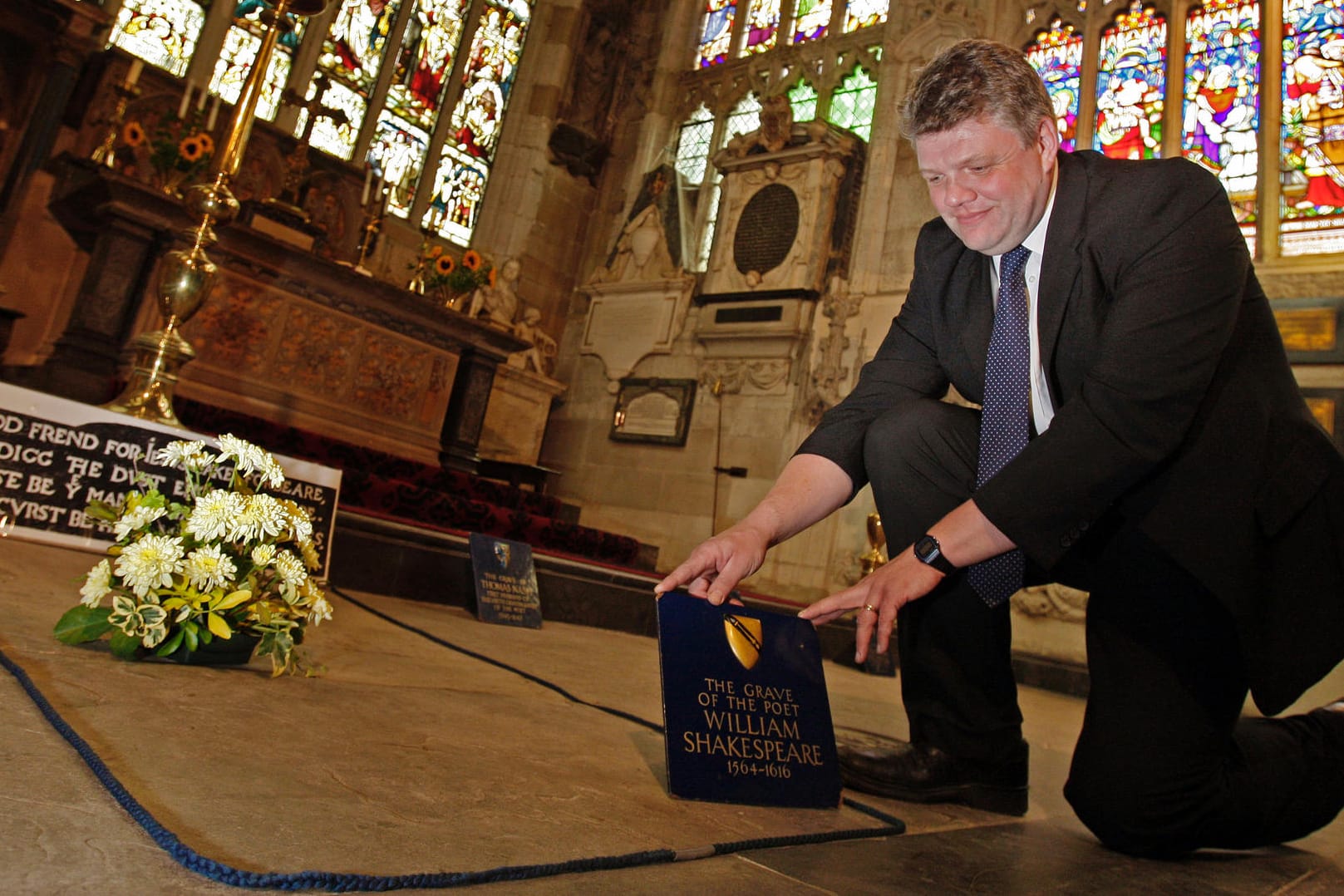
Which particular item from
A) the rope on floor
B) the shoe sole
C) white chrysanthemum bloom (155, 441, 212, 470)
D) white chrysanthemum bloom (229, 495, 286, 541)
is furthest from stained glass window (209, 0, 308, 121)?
the shoe sole

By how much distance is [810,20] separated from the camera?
10727 mm

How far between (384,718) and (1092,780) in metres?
1.06

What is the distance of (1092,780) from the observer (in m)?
1.37

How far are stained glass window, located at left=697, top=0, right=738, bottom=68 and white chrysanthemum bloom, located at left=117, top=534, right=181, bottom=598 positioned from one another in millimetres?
10927

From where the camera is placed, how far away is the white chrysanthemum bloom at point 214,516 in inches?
59.1

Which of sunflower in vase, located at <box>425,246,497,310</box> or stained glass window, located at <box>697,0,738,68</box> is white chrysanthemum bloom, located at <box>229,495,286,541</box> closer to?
sunflower in vase, located at <box>425,246,497,310</box>

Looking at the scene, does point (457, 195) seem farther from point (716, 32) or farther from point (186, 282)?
point (186, 282)

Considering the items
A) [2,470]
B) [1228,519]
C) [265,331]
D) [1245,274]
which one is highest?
[265,331]

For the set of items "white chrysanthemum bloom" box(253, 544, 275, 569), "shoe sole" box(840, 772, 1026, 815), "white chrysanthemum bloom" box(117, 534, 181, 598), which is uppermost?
"white chrysanthemum bloom" box(253, 544, 275, 569)

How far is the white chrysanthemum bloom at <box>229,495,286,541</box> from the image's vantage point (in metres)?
1.53

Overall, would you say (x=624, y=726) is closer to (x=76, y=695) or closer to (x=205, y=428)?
(x=76, y=695)

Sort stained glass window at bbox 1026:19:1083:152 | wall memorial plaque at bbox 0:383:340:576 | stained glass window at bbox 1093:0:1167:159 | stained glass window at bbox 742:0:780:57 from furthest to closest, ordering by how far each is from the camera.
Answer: stained glass window at bbox 742:0:780:57 → stained glass window at bbox 1026:19:1083:152 → stained glass window at bbox 1093:0:1167:159 → wall memorial plaque at bbox 0:383:340:576

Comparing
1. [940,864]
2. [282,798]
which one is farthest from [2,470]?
[940,864]

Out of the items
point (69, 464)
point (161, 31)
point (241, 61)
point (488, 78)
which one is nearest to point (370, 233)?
point (241, 61)
